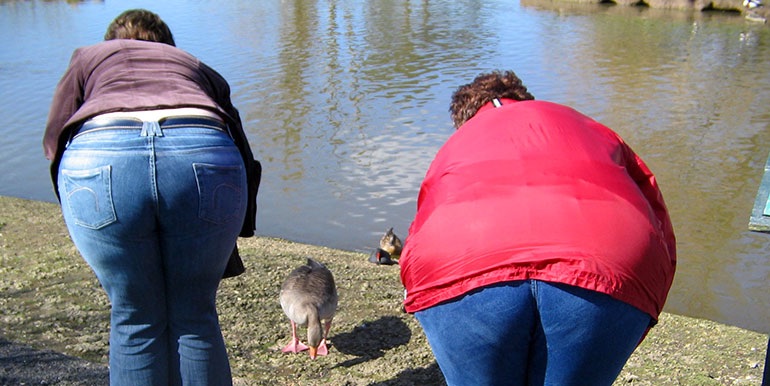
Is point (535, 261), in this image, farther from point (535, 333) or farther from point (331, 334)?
point (331, 334)

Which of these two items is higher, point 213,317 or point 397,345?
point 213,317

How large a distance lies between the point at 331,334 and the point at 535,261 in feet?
9.76

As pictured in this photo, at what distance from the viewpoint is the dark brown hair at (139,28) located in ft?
9.70

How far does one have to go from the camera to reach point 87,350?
158 inches

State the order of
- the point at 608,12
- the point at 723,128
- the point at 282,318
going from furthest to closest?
the point at 608,12 < the point at 723,128 < the point at 282,318

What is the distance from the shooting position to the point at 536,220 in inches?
76.5

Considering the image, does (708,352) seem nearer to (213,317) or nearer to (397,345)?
(397,345)

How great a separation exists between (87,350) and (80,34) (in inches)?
770

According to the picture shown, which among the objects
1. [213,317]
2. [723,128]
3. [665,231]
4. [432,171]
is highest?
[432,171]

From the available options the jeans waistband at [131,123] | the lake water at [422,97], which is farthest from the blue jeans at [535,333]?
the lake water at [422,97]

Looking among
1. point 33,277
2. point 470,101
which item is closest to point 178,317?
point 470,101

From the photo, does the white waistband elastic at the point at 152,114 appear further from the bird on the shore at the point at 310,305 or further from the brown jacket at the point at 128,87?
the bird on the shore at the point at 310,305

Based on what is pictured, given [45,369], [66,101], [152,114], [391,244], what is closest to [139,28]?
[66,101]

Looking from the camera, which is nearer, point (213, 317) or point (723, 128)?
point (213, 317)
